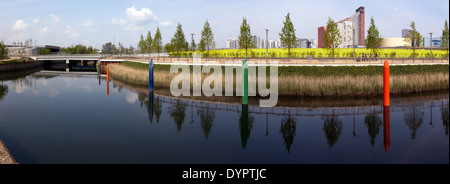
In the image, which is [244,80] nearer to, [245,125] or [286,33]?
[245,125]

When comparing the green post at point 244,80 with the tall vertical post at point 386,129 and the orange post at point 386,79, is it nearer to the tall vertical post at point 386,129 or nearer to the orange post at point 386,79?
the tall vertical post at point 386,129

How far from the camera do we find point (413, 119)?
2625 cm

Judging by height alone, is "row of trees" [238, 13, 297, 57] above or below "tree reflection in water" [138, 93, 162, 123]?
above

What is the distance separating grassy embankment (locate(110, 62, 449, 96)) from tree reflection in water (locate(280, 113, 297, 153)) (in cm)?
978

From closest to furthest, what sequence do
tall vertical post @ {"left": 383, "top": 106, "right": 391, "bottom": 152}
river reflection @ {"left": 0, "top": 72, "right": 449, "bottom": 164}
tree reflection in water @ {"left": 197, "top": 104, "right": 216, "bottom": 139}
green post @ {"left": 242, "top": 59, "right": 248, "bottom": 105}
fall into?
river reflection @ {"left": 0, "top": 72, "right": 449, "bottom": 164}, tall vertical post @ {"left": 383, "top": 106, "right": 391, "bottom": 152}, tree reflection in water @ {"left": 197, "top": 104, "right": 216, "bottom": 139}, green post @ {"left": 242, "top": 59, "right": 248, "bottom": 105}

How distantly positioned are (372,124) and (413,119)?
4250 mm

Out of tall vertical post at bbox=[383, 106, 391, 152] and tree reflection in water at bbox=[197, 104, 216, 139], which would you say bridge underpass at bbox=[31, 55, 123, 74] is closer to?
tree reflection in water at bbox=[197, 104, 216, 139]

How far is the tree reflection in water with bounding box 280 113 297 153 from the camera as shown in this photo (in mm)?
20234

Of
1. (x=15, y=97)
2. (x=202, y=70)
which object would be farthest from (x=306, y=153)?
(x=15, y=97)

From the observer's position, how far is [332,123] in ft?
82.1

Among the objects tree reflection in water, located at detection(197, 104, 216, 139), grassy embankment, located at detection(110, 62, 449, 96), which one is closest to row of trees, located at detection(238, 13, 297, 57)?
grassy embankment, located at detection(110, 62, 449, 96)

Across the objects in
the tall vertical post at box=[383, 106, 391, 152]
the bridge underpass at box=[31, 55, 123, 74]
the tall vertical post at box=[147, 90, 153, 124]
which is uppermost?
the bridge underpass at box=[31, 55, 123, 74]

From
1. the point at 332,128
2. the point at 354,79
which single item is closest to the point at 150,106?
the point at 332,128
